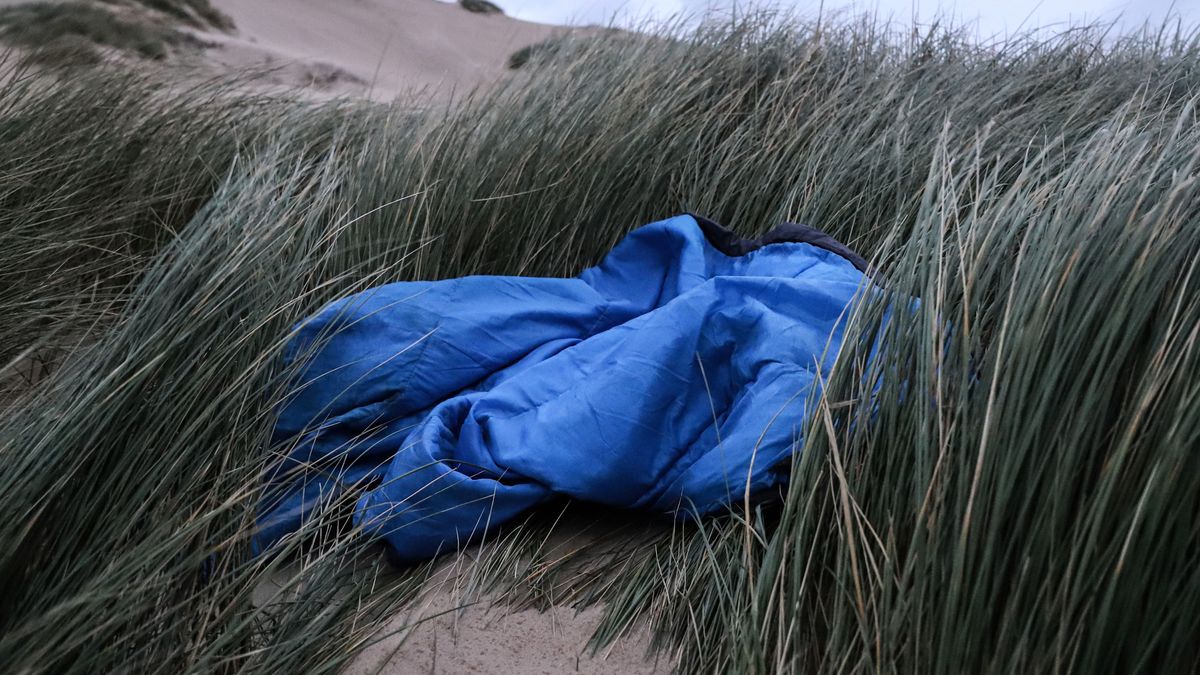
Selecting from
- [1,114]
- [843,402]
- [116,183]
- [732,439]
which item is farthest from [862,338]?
[1,114]

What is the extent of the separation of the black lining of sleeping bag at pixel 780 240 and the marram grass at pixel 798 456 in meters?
0.36

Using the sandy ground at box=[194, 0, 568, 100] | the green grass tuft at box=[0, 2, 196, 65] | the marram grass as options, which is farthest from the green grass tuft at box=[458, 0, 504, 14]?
the marram grass

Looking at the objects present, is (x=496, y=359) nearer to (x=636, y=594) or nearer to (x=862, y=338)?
(x=636, y=594)

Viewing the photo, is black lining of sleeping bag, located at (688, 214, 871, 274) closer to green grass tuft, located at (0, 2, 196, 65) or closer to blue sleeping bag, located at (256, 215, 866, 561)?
blue sleeping bag, located at (256, 215, 866, 561)

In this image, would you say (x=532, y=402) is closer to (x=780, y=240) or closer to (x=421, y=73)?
(x=780, y=240)

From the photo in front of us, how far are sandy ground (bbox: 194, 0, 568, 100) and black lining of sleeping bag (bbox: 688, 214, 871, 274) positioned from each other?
303 inches

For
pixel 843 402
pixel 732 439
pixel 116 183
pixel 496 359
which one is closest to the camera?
pixel 843 402

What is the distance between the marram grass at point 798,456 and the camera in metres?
1.07

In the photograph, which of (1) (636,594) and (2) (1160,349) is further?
(1) (636,594)

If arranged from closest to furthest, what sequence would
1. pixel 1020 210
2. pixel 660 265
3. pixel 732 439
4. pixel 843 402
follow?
1. pixel 843 402
2. pixel 1020 210
3. pixel 732 439
4. pixel 660 265

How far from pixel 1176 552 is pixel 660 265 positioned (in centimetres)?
151

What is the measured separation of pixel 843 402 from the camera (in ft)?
4.56

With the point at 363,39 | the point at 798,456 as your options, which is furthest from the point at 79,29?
the point at 363,39

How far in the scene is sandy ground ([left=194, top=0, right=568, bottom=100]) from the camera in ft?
34.3
